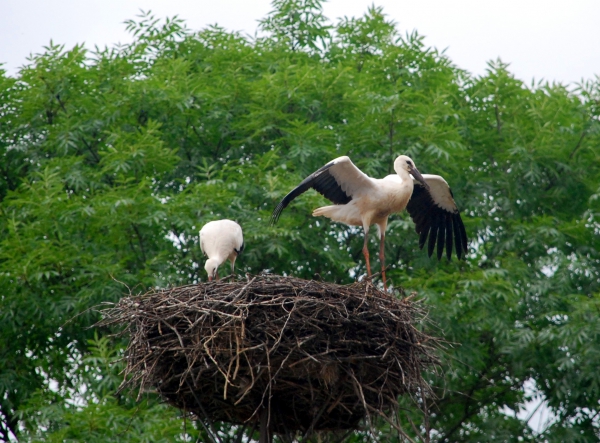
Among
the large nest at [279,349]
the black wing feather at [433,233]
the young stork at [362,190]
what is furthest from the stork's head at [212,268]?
the large nest at [279,349]

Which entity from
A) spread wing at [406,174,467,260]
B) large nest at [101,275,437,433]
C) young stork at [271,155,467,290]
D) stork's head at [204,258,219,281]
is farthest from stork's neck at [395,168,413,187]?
large nest at [101,275,437,433]

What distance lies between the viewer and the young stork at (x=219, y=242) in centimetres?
1106

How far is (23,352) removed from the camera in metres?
13.8

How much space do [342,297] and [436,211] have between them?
3.92 m

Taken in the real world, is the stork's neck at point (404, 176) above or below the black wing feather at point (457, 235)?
above

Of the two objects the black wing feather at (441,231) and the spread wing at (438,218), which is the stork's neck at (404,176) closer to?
the spread wing at (438,218)

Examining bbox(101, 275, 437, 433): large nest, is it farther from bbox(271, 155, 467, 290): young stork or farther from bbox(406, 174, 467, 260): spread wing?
bbox(406, 174, 467, 260): spread wing

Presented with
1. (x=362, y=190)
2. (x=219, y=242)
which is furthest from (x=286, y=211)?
(x=362, y=190)

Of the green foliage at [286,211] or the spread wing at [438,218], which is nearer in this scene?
the spread wing at [438,218]

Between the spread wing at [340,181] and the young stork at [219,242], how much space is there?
3.54ft

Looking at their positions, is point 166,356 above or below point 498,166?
below

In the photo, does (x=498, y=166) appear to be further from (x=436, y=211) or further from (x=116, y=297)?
(x=116, y=297)

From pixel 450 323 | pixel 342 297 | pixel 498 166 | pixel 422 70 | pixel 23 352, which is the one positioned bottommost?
pixel 23 352

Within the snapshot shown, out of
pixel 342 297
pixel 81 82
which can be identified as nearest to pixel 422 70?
pixel 81 82
